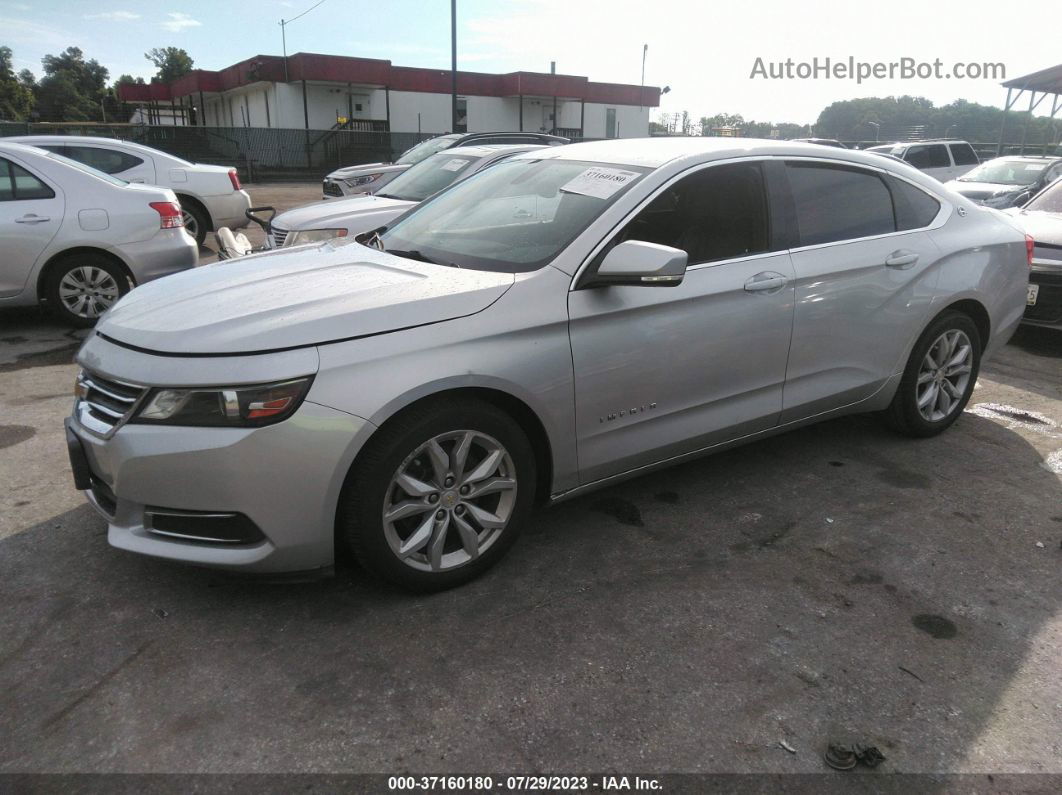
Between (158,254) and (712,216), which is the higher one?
(712,216)

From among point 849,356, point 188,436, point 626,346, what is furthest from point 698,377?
point 188,436

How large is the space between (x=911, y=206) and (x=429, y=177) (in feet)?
18.3

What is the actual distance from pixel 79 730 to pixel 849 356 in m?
3.53

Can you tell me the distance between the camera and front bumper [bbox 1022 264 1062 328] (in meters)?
6.30

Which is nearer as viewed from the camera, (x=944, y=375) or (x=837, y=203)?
(x=837, y=203)

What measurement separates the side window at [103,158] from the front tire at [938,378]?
8.96 m

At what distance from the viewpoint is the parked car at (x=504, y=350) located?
2510mm

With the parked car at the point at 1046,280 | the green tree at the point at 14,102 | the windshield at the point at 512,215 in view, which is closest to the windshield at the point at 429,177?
the windshield at the point at 512,215

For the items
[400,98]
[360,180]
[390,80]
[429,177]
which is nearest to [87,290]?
[429,177]

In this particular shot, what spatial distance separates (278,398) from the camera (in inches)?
96.7

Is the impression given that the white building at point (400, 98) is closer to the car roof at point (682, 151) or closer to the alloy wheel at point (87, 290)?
the alloy wheel at point (87, 290)

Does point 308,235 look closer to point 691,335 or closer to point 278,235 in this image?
point 278,235

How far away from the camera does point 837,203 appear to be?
12.7ft

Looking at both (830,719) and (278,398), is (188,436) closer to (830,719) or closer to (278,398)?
(278,398)
